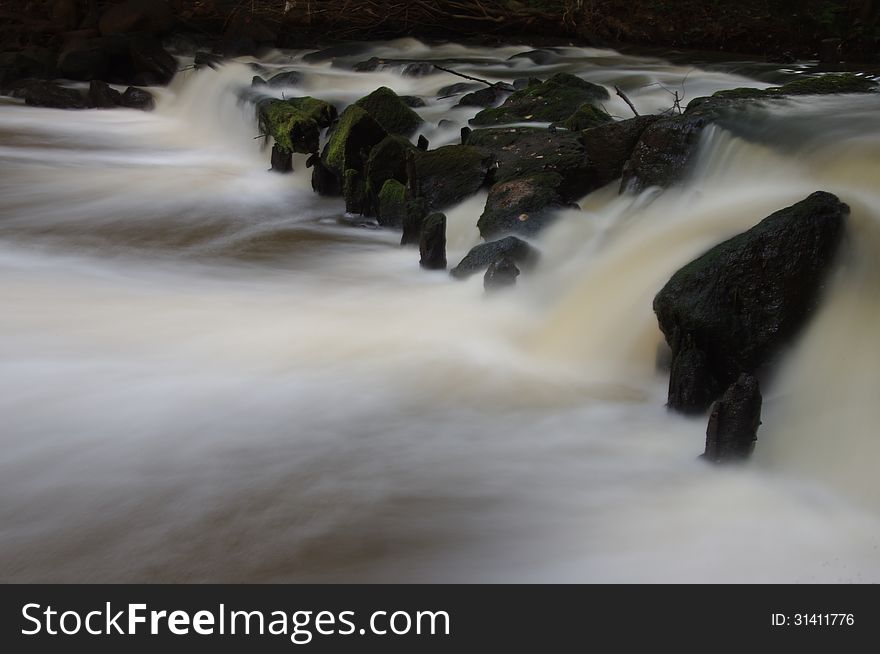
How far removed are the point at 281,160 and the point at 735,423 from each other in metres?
6.70

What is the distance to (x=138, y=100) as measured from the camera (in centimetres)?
1330

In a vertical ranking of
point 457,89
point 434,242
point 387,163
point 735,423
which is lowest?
point 735,423

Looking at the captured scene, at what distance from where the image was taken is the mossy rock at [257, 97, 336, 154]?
895cm

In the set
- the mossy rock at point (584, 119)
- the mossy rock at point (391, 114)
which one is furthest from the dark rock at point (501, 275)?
the mossy rock at point (391, 114)

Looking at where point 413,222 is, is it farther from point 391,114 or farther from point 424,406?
point 424,406

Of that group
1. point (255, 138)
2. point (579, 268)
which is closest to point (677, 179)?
point (579, 268)

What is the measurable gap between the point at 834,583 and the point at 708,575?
0.36 m

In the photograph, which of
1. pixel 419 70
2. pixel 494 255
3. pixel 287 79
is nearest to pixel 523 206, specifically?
pixel 494 255

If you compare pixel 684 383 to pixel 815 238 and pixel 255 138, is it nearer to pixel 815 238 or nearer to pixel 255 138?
pixel 815 238

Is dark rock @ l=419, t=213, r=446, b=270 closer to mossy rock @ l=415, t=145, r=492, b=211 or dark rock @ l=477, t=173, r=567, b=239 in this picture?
dark rock @ l=477, t=173, r=567, b=239

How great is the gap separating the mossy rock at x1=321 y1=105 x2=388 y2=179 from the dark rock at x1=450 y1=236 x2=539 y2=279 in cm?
224

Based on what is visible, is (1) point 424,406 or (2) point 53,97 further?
(2) point 53,97

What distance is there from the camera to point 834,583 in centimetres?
288

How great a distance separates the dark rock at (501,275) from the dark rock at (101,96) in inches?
363
